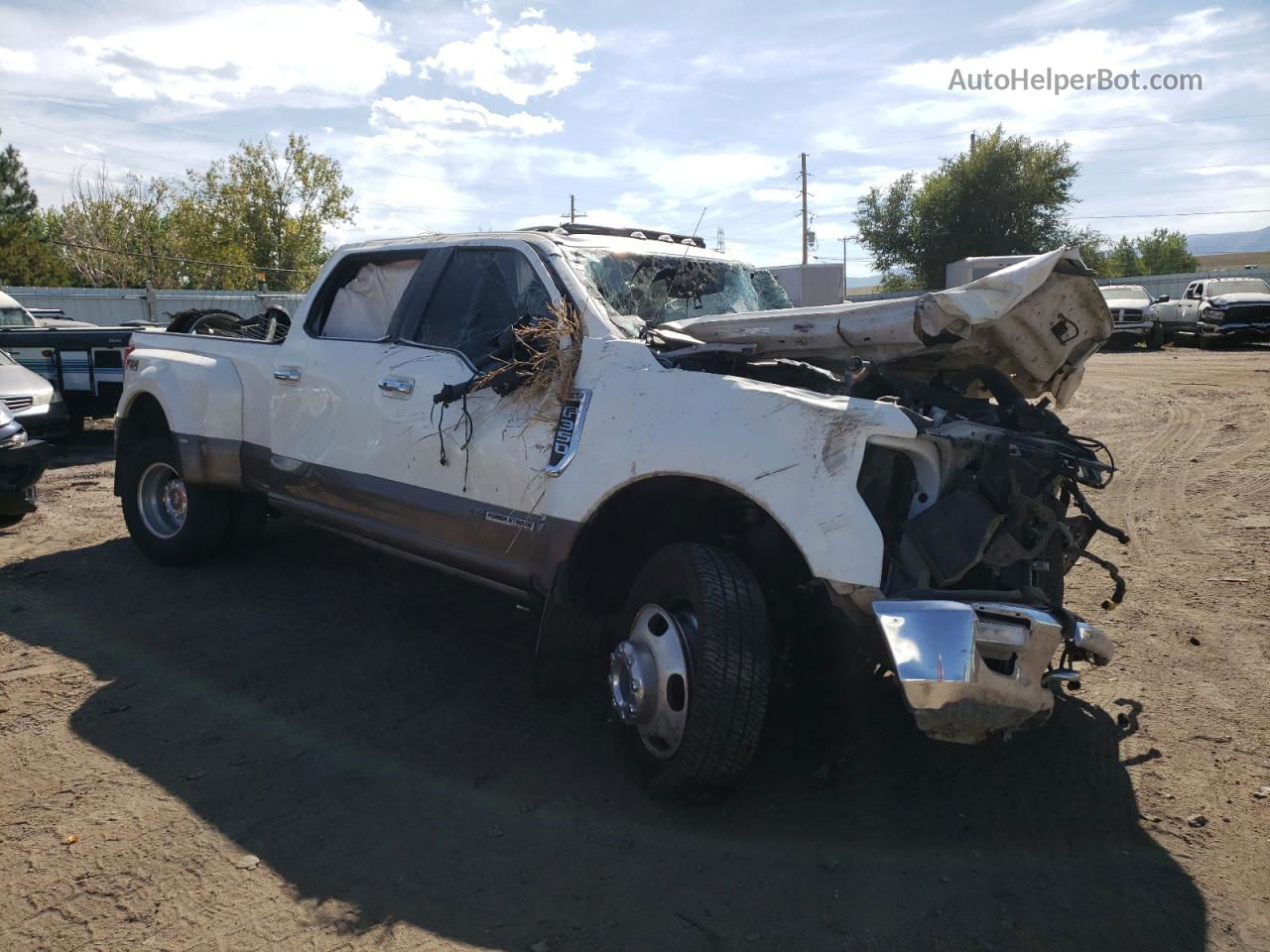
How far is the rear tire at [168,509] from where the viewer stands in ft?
20.0

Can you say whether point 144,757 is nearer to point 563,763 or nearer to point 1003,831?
point 563,763

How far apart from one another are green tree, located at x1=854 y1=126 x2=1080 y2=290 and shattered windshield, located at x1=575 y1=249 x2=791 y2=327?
42916mm

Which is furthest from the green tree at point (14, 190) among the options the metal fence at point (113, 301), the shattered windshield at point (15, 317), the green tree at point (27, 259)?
the shattered windshield at point (15, 317)

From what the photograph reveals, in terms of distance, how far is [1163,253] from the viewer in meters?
78.9

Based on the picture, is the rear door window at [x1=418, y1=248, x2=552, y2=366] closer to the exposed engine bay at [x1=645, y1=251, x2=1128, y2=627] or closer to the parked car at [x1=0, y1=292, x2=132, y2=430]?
the exposed engine bay at [x1=645, y1=251, x2=1128, y2=627]

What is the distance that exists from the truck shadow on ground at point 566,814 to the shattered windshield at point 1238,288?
76.8 ft

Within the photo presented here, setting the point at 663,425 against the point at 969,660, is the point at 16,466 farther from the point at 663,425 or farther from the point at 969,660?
the point at 969,660

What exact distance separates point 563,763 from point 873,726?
1.29 m

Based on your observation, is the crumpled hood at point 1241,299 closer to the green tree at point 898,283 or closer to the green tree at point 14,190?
the green tree at point 898,283

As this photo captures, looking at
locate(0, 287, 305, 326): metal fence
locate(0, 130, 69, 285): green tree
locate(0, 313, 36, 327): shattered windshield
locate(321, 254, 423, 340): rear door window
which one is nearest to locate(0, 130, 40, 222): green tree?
locate(0, 130, 69, 285): green tree

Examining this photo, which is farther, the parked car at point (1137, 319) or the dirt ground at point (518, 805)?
the parked car at point (1137, 319)

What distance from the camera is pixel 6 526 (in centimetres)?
759

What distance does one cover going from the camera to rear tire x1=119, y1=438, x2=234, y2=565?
240 inches

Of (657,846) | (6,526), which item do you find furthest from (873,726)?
(6,526)
